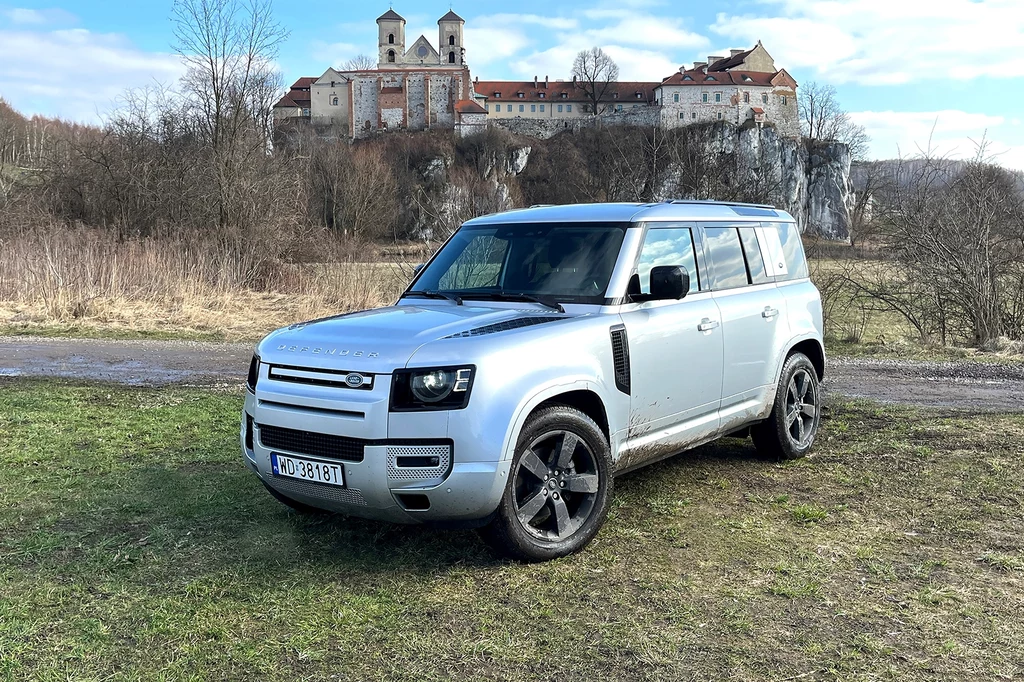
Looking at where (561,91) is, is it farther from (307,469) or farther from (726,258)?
(307,469)

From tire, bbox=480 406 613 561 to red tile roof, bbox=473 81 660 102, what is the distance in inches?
4586

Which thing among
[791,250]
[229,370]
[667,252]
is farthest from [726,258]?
[229,370]

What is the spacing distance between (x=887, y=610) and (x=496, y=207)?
21941 millimetres

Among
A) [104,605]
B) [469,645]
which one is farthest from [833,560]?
[104,605]

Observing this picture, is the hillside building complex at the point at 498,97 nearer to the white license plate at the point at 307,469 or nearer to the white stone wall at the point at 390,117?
the white stone wall at the point at 390,117

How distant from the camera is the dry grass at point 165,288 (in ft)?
58.5

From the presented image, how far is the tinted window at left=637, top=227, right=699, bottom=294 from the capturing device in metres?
5.62

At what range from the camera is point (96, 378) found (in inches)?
444

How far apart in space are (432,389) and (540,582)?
1186 mm

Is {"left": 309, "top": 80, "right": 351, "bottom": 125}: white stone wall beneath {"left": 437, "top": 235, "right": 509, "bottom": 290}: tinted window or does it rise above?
above

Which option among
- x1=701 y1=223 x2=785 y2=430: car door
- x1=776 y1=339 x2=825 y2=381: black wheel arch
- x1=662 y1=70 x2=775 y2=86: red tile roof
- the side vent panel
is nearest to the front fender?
the side vent panel

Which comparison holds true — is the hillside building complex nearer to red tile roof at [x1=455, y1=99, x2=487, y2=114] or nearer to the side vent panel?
red tile roof at [x1=455, y1=99, x2=487, y2=114]

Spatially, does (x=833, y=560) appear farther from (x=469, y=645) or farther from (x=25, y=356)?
(x=25, y=356)

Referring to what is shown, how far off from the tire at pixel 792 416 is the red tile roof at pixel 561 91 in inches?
4484
